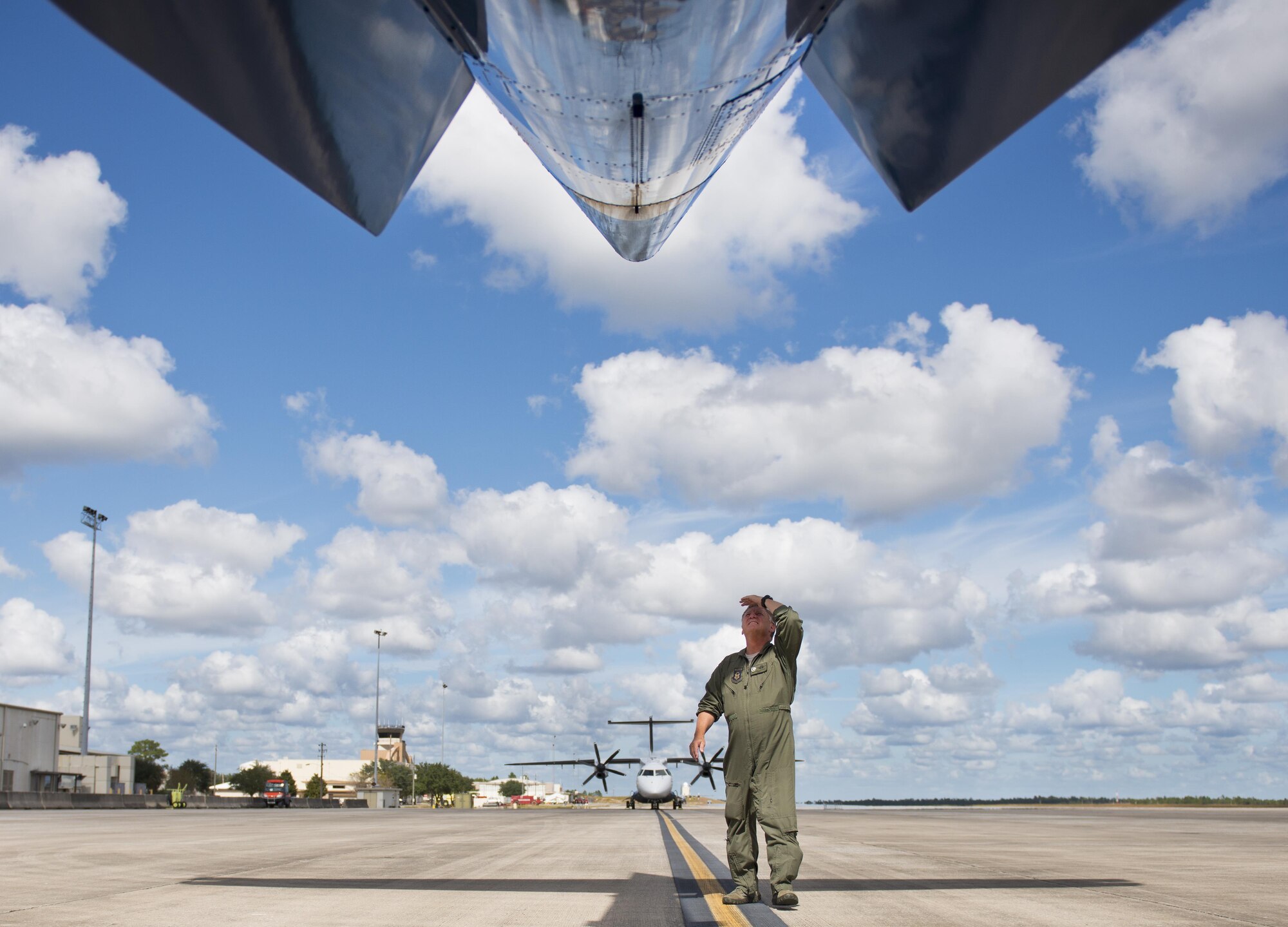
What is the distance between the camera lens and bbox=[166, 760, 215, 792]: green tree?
138 metres

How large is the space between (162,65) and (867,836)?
1698 cm

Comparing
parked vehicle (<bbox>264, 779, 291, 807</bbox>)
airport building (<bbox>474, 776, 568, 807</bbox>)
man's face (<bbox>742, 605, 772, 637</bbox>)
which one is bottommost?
airport building (<bbox>474, 776, 568, 807</bbox>)

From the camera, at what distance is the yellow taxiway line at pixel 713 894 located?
5.61 m

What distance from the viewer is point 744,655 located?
6.55 metres

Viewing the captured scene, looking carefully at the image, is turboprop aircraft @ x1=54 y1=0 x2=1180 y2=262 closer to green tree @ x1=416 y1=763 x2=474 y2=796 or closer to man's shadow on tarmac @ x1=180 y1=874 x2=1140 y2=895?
man's shadow on tarmac @ x1=180 y1=874 x2=1140 y2=895

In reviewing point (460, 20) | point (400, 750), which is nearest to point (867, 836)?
point (460, 20)

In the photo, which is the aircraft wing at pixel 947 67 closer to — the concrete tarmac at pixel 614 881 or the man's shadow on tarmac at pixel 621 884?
the concrete tarmac at pixel 614 881

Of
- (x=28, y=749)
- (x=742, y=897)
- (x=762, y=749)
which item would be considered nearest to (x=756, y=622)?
(x=762, y=749)

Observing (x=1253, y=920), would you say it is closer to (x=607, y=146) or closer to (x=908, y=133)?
(x=908, y=133)

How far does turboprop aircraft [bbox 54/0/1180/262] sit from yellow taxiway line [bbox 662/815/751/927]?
13.3 feet

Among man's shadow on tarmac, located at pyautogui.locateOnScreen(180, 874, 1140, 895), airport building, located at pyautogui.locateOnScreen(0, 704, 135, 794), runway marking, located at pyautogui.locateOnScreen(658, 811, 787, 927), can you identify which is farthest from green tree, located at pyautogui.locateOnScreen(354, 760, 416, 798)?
man's shadow on tarmac, located at pyautogui.locateOnScreen(180, 874, 1140, 895)

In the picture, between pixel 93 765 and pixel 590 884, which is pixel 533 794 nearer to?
pixel 93 765

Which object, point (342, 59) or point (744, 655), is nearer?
point (342, 59)

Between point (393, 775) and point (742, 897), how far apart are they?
154 m
